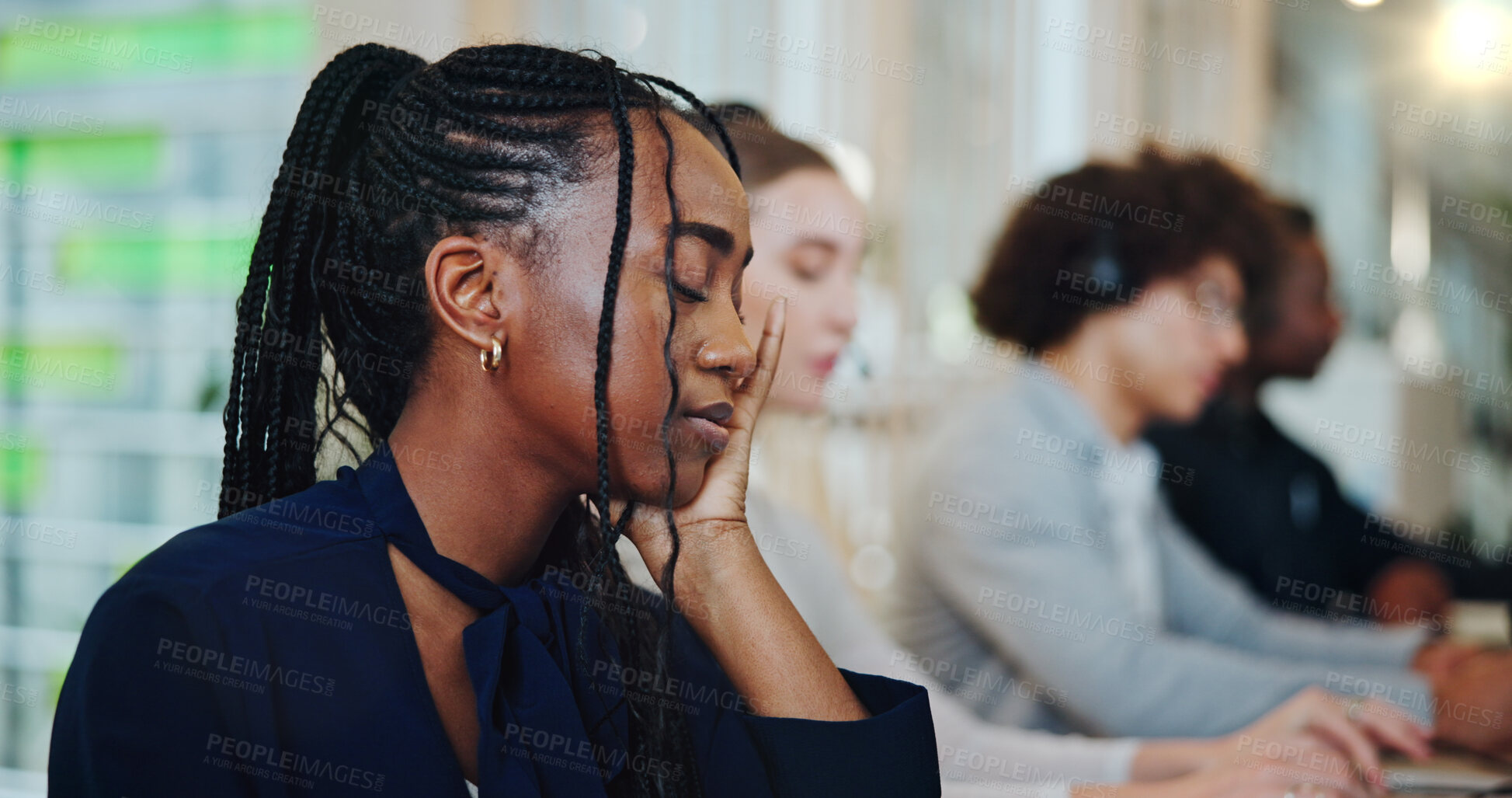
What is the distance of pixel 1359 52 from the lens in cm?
366

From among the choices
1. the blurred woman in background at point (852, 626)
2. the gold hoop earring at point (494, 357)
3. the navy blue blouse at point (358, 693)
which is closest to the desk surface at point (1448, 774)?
the blurred woman in background at point (852, 626)

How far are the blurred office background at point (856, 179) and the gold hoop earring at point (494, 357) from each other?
1.18 meters

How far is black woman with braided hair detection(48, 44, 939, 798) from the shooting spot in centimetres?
72

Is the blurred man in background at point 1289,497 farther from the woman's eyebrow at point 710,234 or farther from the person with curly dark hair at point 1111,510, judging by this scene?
the woman's eyebrow at point 710,234

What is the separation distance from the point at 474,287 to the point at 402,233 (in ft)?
0.28

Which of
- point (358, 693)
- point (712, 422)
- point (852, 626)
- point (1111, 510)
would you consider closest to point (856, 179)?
point (1111, 510)

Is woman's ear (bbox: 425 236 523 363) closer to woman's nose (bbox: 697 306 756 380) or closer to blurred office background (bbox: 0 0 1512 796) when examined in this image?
woman's nose (bbox: 697 306 756 380)

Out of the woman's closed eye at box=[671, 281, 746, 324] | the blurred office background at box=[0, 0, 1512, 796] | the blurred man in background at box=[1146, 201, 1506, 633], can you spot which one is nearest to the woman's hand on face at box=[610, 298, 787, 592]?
the woman's closed eye at box=[671, 281, 746, 324]

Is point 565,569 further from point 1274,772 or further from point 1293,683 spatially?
point 1293,683

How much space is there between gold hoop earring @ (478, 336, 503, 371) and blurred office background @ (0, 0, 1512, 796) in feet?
3.88

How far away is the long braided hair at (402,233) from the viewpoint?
30.6 inches

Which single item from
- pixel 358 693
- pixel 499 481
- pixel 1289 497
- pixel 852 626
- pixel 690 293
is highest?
pixel 690 293

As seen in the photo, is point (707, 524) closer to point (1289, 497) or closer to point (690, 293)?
point (690, 293)

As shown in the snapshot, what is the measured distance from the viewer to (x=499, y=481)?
0.80 m
